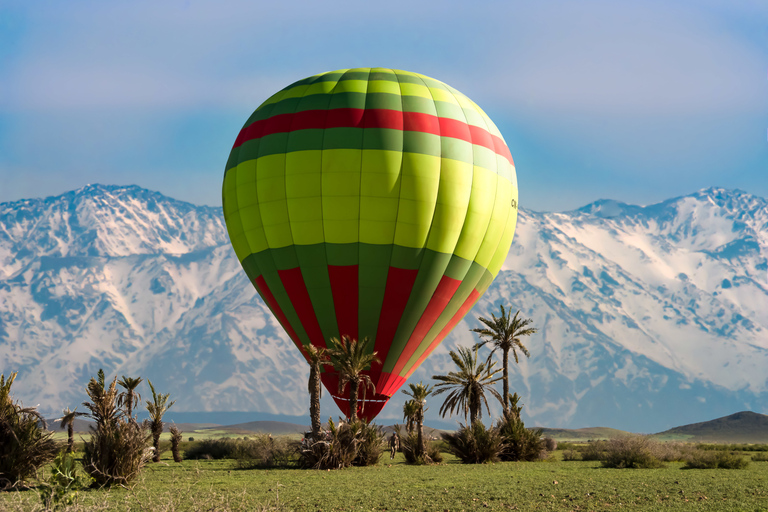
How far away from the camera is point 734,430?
184 m

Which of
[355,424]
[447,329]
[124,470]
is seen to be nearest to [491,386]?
[447,329]

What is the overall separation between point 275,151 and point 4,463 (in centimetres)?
2191

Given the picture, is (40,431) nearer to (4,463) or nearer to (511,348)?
(4,463)

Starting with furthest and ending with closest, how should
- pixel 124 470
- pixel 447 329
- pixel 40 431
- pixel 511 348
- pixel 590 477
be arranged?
1. pixel 511 348
2. pixel 447 329
3. pixel 590 477
4. pixel 40 431
5. pixel 124 470

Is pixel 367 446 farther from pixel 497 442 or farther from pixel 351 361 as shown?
pixel 497 442

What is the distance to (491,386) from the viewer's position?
47.7 meters

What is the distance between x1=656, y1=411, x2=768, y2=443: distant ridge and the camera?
17388 centimetres

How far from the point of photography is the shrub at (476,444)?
4119 centimetres

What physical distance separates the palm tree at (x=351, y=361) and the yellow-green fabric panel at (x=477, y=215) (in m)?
7.29

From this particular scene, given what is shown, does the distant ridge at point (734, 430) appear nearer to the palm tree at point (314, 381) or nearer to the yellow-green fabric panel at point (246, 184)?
the palm tree at point (314, 381)

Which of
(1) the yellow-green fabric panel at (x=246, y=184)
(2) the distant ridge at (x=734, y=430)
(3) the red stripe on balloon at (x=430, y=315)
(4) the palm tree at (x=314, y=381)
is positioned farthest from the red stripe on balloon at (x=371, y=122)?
(2) the distant ridge at (x=734, y=430)

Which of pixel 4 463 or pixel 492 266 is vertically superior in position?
pixel 492 266

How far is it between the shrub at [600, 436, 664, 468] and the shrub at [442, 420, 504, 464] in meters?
5.55

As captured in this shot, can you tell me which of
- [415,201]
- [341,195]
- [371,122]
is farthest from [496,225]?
[341,195]
